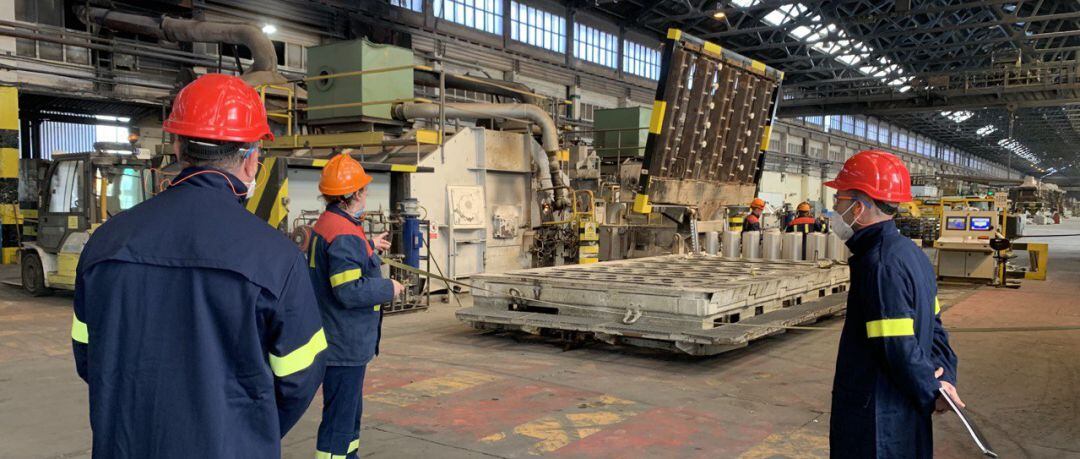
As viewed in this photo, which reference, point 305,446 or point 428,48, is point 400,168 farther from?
point 428,48

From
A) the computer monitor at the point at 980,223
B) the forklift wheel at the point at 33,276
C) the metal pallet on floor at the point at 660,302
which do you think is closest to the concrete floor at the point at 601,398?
the metal pallet on floor at the point at 660,302

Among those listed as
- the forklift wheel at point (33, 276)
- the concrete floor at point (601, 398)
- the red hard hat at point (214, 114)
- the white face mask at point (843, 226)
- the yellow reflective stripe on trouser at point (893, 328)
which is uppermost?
the red hard hat at point (214, 114)

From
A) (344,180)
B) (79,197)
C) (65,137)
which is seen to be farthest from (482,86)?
(344,180)

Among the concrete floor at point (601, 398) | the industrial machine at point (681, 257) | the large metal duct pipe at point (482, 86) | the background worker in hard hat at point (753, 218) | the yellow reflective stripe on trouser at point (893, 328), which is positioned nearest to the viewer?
the yellow reflective stripe on trouser at point (893, 328)

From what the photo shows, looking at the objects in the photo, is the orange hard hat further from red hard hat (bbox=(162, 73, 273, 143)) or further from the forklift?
the forklift

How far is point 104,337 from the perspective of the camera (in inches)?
67.4

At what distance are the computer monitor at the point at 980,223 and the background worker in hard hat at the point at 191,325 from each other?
14.1 meters

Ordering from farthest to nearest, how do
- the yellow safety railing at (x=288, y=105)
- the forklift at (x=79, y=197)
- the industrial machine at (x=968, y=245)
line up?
the industrial machine at (x=968, y=245) → the yellow safety railing at (x=288, y=105) → the forklift at (x=79, y=197)

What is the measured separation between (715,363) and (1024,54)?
24.2 meters

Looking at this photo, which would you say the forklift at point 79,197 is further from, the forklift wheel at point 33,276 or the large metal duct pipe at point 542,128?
the large metal duct pipe at point 542,128

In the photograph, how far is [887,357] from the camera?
8.30 feet

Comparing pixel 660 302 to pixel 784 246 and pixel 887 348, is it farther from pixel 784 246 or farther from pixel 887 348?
pixel 784 246

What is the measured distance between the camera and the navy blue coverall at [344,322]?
3393 mm

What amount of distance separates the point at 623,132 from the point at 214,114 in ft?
46.6
